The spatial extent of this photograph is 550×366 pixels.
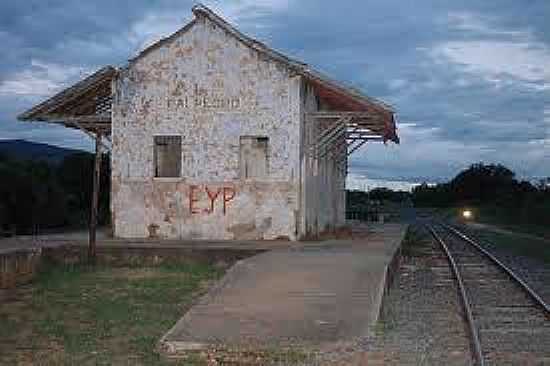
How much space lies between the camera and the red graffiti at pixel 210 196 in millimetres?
24031

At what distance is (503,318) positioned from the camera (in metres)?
14.1

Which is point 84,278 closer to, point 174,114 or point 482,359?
point 174,114

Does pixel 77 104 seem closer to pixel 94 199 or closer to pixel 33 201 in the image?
pixel 94 199

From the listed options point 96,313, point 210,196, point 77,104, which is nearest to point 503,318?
point 96,313

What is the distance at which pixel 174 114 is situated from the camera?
24359mm

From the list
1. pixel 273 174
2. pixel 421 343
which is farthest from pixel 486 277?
pixel 421 343

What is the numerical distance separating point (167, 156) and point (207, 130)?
135 centimetres

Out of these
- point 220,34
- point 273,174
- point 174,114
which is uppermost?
point 220,34

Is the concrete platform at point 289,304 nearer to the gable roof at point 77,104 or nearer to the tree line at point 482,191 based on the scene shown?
the gable roof at point 77,104

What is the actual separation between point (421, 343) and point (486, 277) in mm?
9783

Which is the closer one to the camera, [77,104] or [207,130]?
[207,130]

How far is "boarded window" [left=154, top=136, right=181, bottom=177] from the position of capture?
80.5 feet

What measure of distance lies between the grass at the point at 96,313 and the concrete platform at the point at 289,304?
561mm

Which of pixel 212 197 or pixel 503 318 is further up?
pixel 212 197
